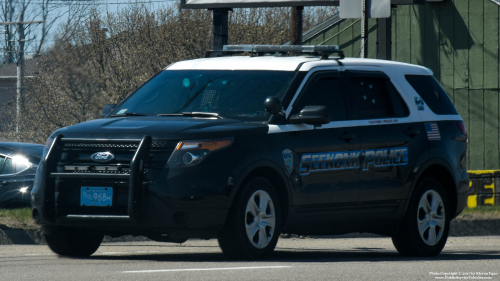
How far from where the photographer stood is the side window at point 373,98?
9.13m

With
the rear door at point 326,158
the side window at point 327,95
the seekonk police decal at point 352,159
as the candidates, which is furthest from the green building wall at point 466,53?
the rear door at point 326,158

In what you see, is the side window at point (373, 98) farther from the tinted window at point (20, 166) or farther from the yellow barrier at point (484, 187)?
the yellow barrier at point (484, 187)

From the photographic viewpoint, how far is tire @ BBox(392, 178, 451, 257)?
946 centimetres

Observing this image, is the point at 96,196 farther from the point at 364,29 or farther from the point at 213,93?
the point at 364,29

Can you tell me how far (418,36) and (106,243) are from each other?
11527 mm

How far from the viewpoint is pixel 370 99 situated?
934 cm

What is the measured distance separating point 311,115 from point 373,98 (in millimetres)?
1334

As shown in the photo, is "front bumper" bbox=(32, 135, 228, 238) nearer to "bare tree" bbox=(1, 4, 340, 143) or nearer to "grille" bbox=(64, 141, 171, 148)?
"grille" bbox=(64, 141, 171, 148)

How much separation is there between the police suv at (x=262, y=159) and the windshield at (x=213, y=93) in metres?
0.01

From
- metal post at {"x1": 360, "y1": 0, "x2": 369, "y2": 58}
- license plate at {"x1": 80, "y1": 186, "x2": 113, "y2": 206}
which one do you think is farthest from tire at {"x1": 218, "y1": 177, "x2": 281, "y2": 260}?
metal post at {"x1": 360, "y1": 0, "x2": 369, "y2": 58}

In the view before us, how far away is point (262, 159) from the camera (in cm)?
795

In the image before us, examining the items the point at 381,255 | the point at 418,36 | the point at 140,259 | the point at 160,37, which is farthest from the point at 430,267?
the point at 160,37

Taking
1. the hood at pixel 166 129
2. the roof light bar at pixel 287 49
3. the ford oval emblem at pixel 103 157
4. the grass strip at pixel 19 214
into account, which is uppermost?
the roof light bar at pixel 287 49

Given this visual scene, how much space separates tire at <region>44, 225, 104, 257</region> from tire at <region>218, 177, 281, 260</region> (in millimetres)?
1424
